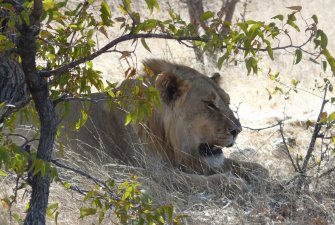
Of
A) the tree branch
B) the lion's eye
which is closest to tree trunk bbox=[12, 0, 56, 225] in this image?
the tree branch

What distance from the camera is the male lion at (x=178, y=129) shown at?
5.89 meters

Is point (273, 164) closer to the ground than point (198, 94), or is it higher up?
closer to the ground

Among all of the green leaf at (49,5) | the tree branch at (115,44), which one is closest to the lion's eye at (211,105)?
the tree branch at (115,44)

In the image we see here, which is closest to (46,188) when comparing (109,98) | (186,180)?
(109,98)

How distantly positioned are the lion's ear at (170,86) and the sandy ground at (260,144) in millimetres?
422

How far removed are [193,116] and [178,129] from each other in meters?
0.17

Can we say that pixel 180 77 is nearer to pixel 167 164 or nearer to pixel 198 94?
pixel 198 94

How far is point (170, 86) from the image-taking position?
593cm

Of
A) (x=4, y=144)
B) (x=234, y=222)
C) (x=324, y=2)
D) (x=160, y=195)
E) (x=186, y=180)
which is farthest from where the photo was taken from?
(x=324, y=2)

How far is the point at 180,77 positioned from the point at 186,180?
0.90 meters

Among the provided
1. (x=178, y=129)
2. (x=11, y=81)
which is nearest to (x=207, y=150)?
(x=178, y=129)

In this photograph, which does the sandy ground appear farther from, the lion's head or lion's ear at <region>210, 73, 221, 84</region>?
lion's ear at <region>210, 73, 221, 84</region>

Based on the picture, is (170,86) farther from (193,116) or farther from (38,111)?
(38,111)

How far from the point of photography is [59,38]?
3.32m
